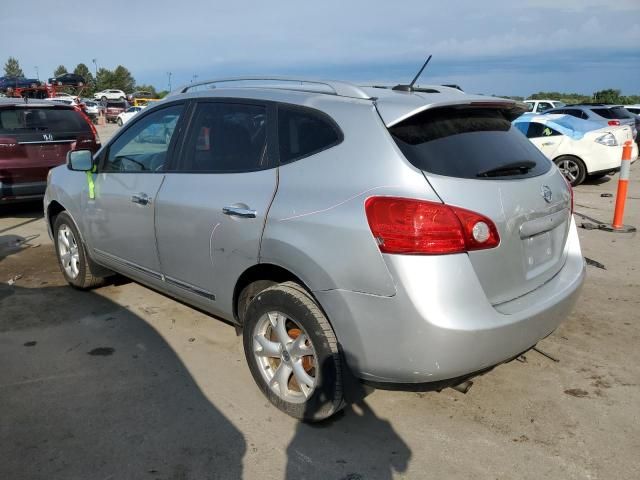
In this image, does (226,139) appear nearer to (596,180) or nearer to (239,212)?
(239,212)

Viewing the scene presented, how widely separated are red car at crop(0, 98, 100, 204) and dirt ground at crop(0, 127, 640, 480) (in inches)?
147

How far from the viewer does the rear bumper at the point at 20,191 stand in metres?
7.43

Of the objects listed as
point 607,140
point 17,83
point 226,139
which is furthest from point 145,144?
point 17,83

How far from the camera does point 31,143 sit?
25.1 feet

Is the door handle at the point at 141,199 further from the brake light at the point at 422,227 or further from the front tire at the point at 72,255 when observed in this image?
the brake light at the point at 422,227

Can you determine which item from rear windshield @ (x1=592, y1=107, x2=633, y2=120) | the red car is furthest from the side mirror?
rear windshield @ (x1=592, y1=107, x2=633, y2=120)

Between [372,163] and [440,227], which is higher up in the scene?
[372,163]

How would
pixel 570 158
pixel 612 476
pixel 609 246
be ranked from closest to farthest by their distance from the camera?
pixel 612 476 → pixel 609 246 → pixel 570 158

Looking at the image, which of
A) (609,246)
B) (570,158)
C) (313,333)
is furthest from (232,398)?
(570,158)

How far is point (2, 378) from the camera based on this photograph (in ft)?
11.2

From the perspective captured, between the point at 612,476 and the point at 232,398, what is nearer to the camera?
the point at 612,476

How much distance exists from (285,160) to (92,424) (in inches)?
68.2

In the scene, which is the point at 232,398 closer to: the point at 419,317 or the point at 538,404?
the point at 419,317

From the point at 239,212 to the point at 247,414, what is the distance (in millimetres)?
1105
